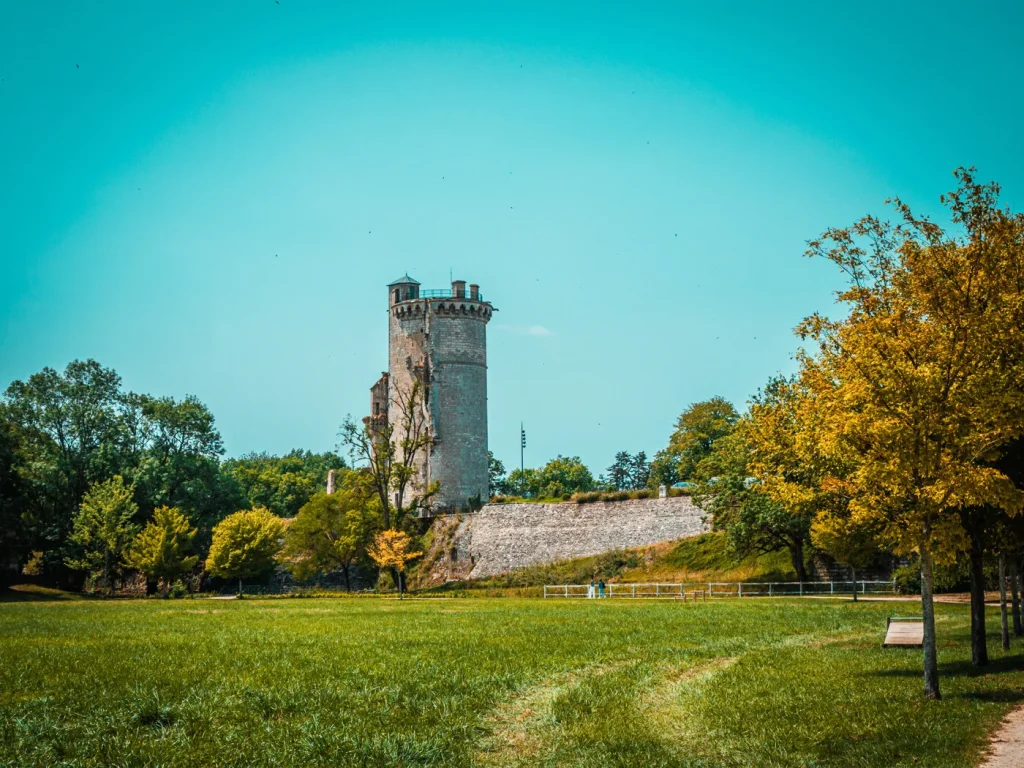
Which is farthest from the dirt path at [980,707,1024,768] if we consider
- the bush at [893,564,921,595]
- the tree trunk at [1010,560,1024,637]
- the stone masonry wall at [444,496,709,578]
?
the stone masonry wall at [444,496,709,578]

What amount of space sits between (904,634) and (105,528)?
52823 mm

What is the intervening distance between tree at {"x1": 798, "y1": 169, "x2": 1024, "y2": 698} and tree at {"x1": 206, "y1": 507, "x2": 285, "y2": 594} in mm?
56238

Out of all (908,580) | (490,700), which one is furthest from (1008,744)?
(908,580)

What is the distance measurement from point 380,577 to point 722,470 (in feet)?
90.1

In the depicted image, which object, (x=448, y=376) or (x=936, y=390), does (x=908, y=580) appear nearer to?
(x=936, y=390)

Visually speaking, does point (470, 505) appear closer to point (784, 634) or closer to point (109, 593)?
point (109, 593)

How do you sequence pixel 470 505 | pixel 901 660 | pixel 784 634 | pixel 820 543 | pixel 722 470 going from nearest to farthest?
pixel 901 660, pixel 784 634, pixel 820 543, pixel 722 470, pixel 470 505

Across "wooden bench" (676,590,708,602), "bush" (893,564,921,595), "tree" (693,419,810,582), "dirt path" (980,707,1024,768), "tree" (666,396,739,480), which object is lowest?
"wooden bench" (676,590,708,602)

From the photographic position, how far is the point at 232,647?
20.8m

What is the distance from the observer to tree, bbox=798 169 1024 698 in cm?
1427

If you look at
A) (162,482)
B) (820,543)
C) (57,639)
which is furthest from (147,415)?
(57,639)

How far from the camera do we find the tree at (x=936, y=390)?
14.3 metres

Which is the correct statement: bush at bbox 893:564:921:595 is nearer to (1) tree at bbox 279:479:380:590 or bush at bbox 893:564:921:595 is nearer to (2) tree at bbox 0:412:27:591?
(1) tree at bbox 279:479:380:590

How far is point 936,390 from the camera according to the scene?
565 inches
